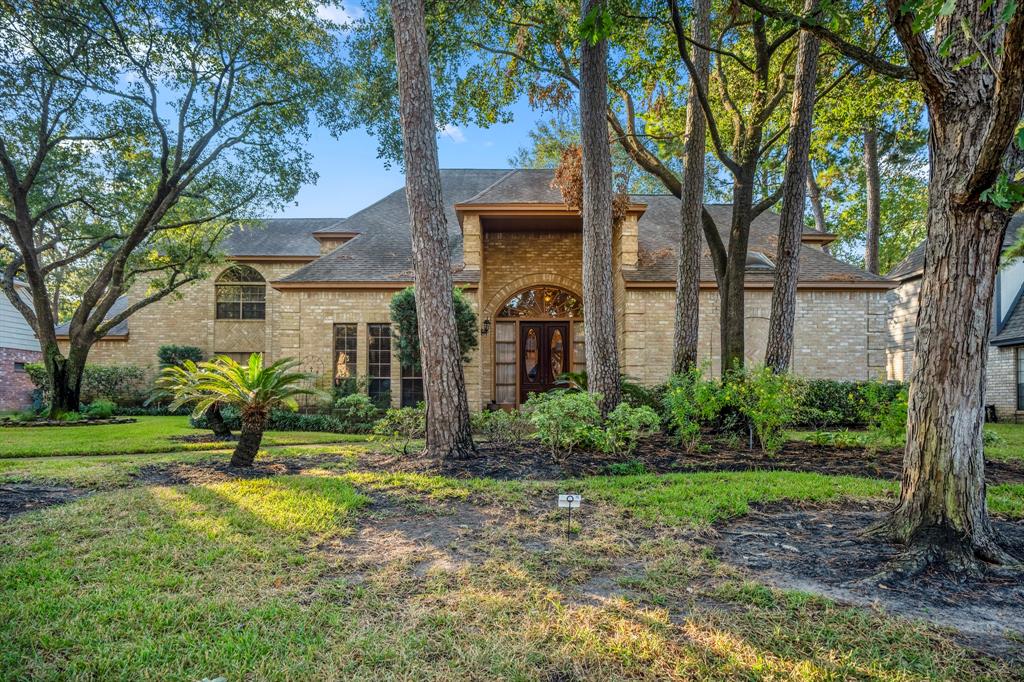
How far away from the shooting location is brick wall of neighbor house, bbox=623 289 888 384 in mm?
12688

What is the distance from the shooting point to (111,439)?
9.15 meters

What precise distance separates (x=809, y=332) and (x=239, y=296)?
1868 cm

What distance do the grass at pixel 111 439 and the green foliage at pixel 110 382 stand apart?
5323 mm

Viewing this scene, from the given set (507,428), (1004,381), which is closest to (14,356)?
(507,428)

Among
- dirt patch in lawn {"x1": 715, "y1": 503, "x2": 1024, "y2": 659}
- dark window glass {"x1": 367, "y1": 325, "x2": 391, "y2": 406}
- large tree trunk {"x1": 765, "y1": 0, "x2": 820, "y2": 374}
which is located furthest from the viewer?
dark window glass {"x1": 367, "y1": 325, "x2": 391, "y2": 406}

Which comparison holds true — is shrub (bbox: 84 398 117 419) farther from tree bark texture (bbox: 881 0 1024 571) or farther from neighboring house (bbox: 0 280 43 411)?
tree bark texture (bbox: 881 0 1024 571)

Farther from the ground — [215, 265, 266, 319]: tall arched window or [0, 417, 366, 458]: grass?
[215, 265, 266, 319]: tall arched window

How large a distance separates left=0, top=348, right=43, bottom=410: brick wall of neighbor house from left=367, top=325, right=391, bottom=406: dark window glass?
14548mm

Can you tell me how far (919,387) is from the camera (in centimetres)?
326

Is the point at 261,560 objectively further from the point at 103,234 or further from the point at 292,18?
the point at 103,234

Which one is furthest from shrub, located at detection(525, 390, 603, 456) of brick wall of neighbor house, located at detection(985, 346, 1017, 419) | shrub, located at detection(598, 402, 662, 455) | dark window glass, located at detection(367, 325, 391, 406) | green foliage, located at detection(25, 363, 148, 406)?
green foliage, located at detection(25, 363, 148, 406)

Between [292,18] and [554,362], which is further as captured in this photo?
[554,362]

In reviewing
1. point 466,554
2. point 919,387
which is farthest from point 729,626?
point 919,387

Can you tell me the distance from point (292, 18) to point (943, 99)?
1334 centimetres
